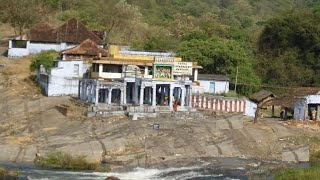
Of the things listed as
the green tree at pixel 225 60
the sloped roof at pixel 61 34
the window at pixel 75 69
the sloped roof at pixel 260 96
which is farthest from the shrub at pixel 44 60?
the sloped roof at pixel 260 96

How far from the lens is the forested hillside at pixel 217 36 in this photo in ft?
230

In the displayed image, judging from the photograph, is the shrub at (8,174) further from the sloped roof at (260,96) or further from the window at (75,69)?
the sloped roof at (260,96)

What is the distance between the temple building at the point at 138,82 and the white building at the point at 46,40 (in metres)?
→ 15.1

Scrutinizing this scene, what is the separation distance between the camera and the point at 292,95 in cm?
6131

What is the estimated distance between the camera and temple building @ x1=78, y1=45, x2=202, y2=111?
5659 centimetres

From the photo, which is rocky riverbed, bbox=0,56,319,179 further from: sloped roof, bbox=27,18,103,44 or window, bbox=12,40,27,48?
window, bbox=12,40,27,48

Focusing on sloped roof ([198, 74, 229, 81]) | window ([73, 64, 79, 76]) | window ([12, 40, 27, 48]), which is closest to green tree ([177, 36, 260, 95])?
sloped roof ([198, 74, 229, 81])

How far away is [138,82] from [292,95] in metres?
14.7

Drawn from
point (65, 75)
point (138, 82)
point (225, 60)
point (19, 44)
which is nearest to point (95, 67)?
point (65, 75)

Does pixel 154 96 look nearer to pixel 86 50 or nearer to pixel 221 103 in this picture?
pixel 221 103

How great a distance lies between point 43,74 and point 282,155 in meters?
27.7

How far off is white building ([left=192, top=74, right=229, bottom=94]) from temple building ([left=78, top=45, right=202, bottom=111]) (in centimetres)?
347

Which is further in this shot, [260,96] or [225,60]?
[225,60]

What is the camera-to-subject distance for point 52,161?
1581 inches
